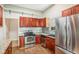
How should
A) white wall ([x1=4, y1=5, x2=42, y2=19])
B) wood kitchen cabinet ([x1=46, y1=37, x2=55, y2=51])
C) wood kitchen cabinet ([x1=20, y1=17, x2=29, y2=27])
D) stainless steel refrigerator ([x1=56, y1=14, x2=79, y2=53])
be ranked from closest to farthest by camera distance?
stainless steel refrigerator ([x1=56, y1=14, x2=79, y2=53]) → white wall ([x1=4, y1=5, x2=42, y2=19]) → wood kitchen cabinet ([x1=20, y1=17, x2=29, y2=27]) → wood kitchen cabinet ([x1=46, y1=37, x2=55, y2=51])

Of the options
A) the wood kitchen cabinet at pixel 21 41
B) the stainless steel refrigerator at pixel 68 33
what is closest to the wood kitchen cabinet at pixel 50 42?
the stainless steel refrigerator at pixel 68 33

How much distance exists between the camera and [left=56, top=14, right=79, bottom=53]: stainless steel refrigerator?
1.68m

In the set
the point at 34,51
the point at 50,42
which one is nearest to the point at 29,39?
the point at 34,51

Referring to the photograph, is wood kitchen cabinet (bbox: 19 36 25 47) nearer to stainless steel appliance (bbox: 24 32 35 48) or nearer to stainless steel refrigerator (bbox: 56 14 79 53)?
stainless steel appliance (bbox: 24 32 35 48)

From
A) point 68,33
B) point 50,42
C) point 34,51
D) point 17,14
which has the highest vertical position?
point 17,14

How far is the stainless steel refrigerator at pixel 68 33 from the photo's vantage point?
168cm

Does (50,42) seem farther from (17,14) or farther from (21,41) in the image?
(17,14)

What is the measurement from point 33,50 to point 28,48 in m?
0.21

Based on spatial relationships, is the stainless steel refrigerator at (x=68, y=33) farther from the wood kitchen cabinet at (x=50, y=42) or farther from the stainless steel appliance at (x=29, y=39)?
the stainless steel appliance at (x=29, y=39)

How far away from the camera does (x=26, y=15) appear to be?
2.02 metres

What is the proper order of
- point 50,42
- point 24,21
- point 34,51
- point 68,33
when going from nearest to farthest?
point 68,33 < point 34,51 < point 24,21 < point 50,42

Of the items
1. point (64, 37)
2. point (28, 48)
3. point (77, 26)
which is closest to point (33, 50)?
point (28, 48)

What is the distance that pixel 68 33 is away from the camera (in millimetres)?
1808

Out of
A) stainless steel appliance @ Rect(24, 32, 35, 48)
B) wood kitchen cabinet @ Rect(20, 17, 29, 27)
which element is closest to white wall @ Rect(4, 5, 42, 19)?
wood kitchen cabinet @ Rect(20, 17, 29, 27)
